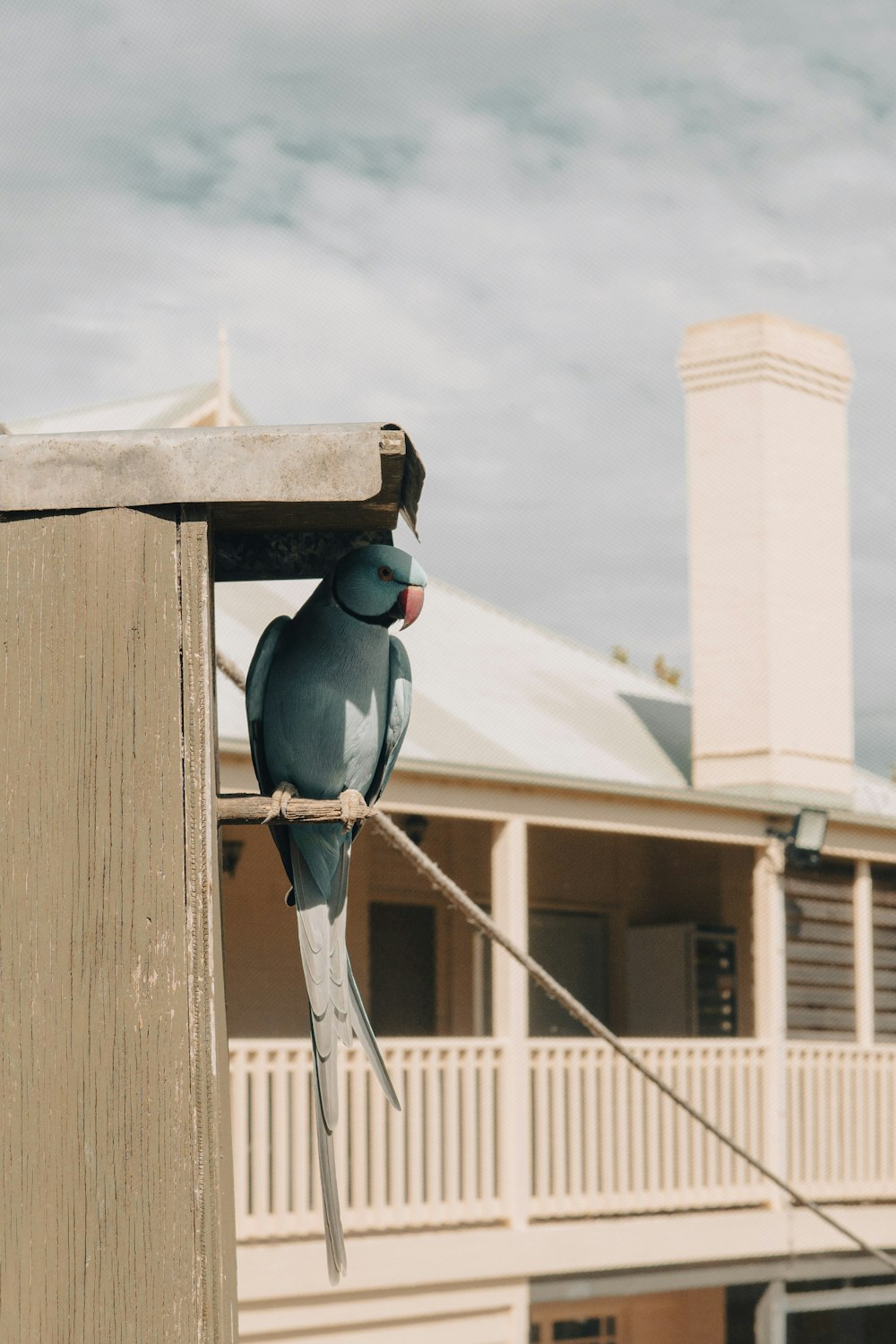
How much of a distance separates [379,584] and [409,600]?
6cm

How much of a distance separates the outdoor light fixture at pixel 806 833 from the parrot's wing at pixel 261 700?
8393 millimetres

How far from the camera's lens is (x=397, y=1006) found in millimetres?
12766

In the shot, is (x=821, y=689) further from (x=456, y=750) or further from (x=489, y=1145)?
(x=489, y=1145)

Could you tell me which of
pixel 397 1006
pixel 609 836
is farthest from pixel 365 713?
pixel 609 836

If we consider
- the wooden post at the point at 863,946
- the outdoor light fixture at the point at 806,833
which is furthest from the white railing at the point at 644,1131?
the wooden post at the point at 863,946

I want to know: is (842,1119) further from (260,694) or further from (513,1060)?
(260,694)

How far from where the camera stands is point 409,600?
2.90m

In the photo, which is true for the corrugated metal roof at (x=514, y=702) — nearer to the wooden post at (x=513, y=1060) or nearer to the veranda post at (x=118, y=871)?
the wooden post at (x=513, y=1060)

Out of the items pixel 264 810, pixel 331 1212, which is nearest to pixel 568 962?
pixel 264 810

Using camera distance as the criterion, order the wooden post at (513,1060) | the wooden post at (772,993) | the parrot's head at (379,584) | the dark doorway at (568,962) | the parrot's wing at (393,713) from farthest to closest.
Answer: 1. the dark doorway at (568,962)
2. the wooden post at (772,993)
3. the wooden post at (513,1060)
4. the parrot's wing at (393,713)
5. the parrot's head at (379,584)

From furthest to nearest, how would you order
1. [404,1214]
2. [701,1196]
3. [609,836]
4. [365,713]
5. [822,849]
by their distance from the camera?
[609,836]
[822,849]
[701,1196]
[404,1214]
[365,713]

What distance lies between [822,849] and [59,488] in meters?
9.80

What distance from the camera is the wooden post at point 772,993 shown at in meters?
10.7

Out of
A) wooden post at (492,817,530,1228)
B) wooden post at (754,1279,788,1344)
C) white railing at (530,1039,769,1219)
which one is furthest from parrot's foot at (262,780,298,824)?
wooden post at (754,1279,788,1344)
